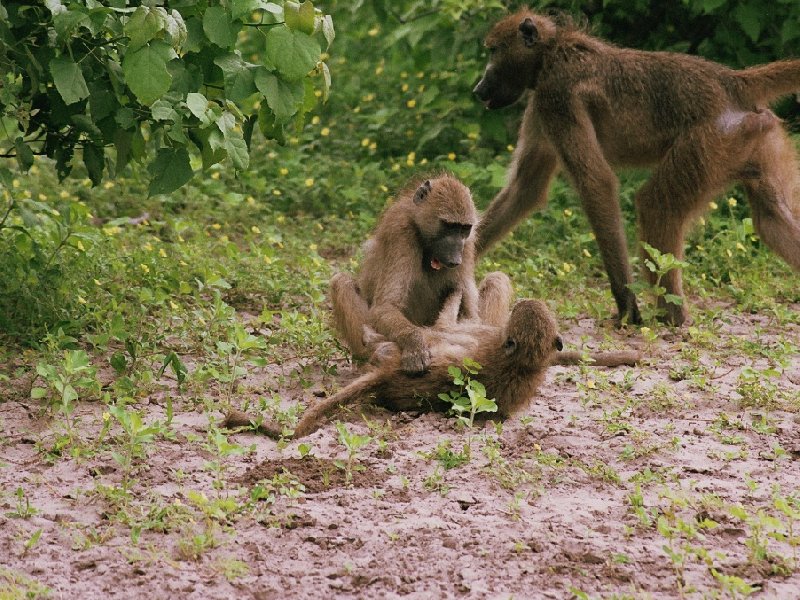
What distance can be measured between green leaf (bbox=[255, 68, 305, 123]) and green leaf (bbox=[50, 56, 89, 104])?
0.71 metres

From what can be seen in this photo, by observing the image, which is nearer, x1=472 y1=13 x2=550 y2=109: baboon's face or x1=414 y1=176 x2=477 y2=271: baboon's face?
x1=414 y1=176 x2=477 y2=271: baboon's face

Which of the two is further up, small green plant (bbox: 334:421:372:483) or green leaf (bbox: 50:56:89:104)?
green leaf (bbox: 50:56:89:104)

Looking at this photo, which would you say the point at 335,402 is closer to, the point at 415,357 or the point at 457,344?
the point at 415,357

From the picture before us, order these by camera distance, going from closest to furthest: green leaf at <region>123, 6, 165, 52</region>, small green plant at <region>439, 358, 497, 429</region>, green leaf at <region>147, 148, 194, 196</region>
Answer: green leaf at <region>123, 6, 165, 52</region>
small green plant at <region>439, 358, 497, 429</region>
green leaf at <region>147, 148, 194, 196</region>

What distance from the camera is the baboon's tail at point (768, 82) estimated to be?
6371 millimetres

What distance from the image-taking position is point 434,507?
3.96 metres

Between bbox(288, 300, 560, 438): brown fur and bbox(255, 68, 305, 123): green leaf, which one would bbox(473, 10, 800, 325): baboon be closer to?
bbox(288, 300, 560, 438): brown fur

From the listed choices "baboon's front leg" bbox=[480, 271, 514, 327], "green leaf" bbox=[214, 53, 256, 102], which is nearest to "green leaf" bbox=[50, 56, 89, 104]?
"green leaf" bbox=[214, 53, 256, 102]

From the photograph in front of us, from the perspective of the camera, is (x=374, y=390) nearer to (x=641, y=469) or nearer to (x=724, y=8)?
(x=641, y=469)

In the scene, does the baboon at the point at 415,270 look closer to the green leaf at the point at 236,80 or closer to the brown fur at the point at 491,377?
the brown fur at the point at 491,377

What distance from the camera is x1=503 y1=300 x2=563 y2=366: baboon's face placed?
15.6 feet

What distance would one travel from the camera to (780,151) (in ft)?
21.1

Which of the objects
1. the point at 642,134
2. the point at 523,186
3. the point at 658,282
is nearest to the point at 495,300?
the point at 658,282

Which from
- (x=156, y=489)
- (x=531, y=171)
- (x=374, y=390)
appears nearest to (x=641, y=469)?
(x=374, y=390)
